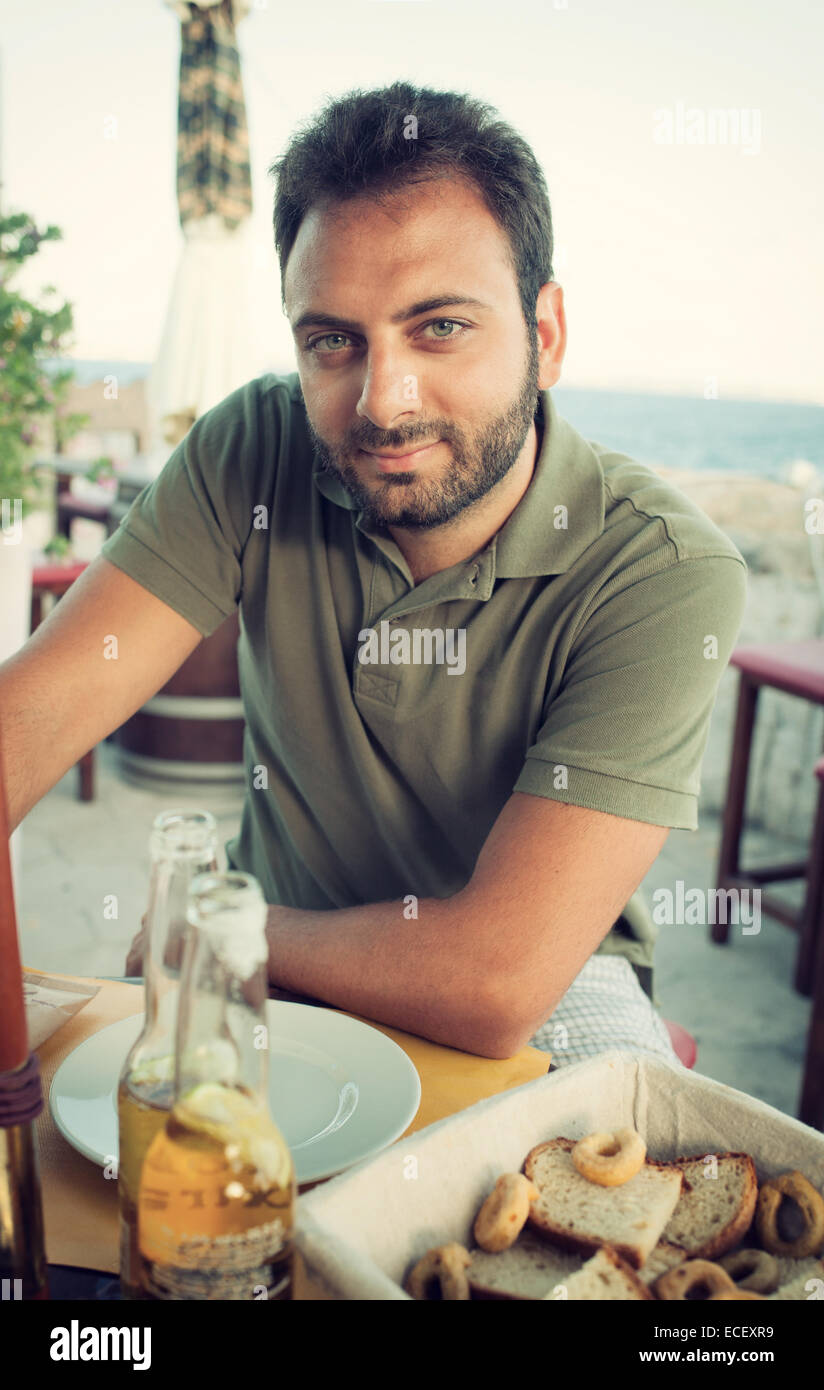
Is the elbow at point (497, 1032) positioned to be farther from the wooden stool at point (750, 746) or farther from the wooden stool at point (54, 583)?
the wooden stool at point (54, 583)

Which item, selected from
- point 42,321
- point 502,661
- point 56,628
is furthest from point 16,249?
point 502,661

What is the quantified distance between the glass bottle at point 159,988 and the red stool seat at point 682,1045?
99 cm

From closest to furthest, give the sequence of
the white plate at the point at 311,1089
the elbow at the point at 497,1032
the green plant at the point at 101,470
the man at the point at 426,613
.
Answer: the white plate at the point at 311,1089, the elbow at the point at 497,1032, the man at the point at 426,613, the green plant at the point at 101,470

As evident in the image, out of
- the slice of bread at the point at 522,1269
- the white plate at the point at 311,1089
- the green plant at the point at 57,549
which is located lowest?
the white plate at the point at 311,1089

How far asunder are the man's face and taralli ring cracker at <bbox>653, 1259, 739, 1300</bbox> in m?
0.97

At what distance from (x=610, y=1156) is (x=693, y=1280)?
98 mm

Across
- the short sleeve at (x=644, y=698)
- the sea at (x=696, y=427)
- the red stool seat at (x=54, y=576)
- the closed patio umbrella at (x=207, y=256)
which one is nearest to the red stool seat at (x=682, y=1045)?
the short sleeve at (x=644, y=698)

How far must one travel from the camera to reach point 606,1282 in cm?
54

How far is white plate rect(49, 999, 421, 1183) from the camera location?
75 centimetres

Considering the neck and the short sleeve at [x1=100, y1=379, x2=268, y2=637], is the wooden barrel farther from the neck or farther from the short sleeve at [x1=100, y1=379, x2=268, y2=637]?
the neck

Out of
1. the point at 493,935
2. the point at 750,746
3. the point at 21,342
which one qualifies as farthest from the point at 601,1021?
the point at 21,342

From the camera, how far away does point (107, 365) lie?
31.4 metres

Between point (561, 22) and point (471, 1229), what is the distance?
1110 inches

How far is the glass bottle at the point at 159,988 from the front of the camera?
540 mm
